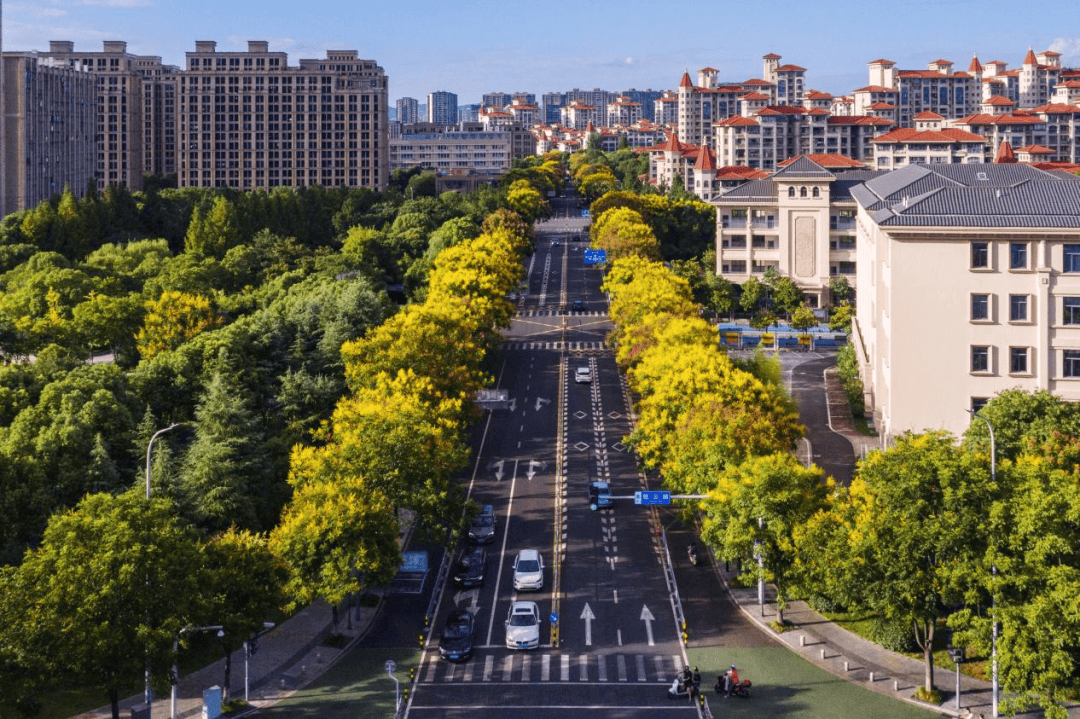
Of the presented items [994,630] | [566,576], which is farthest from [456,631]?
[994,630]

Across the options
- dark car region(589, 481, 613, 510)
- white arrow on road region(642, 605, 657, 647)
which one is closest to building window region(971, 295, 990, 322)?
dark car region(589, 481, 613, 510)

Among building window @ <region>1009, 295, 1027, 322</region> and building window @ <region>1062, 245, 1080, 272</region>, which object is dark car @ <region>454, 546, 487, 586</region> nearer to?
building window @ <region>1009, 295, 1027, 322</region>

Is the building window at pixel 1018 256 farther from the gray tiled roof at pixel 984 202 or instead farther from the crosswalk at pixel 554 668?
the crosswalk at pixel 554 668

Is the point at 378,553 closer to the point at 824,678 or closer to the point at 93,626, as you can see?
the point at 93,626

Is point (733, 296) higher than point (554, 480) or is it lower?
higher

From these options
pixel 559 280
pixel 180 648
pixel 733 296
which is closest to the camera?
pixel 180 648

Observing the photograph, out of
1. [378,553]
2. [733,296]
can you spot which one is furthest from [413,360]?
[733,296]
